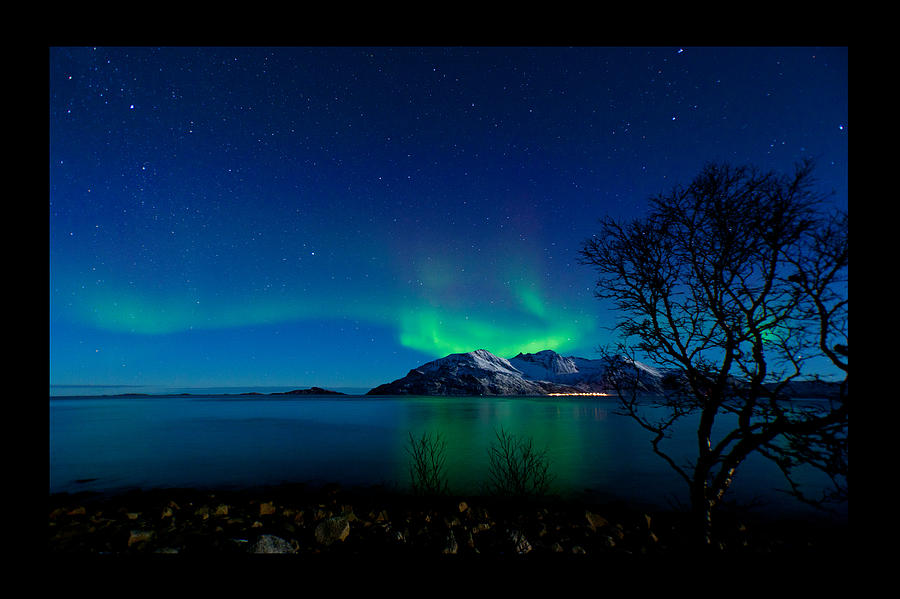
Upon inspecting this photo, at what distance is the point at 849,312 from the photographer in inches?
82.6

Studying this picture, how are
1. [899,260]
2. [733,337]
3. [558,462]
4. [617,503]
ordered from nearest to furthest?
[899,260] → [733,337] → [617,503] → [558,462]

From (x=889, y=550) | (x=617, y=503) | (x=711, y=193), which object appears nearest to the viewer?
(x=889, y=550)

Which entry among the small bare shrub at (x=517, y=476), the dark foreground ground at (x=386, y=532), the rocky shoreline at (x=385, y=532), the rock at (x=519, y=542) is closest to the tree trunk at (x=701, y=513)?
the dark foreground ground at (x=386, y=532)

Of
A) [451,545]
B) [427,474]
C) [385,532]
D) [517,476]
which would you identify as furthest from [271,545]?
[427,474]

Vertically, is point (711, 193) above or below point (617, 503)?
above

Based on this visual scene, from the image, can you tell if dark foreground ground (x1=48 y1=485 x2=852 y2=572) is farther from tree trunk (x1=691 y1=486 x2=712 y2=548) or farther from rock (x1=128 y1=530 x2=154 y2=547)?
tree trunk (x1=691 y1=486 x2=712 y2=548)

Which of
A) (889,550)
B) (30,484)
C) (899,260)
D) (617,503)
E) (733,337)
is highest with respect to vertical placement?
(899,260)

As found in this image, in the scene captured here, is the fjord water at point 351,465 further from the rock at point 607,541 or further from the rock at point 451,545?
the rock at point 451,545

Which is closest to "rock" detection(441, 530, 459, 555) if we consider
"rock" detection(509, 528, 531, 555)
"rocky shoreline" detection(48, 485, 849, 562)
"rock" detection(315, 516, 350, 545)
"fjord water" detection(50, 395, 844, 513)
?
"rocky shoreline" detection(48, 485, 849, 562)

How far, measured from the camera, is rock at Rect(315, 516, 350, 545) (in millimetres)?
5914

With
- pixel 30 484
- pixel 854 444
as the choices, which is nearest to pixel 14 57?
pixel 30 484
